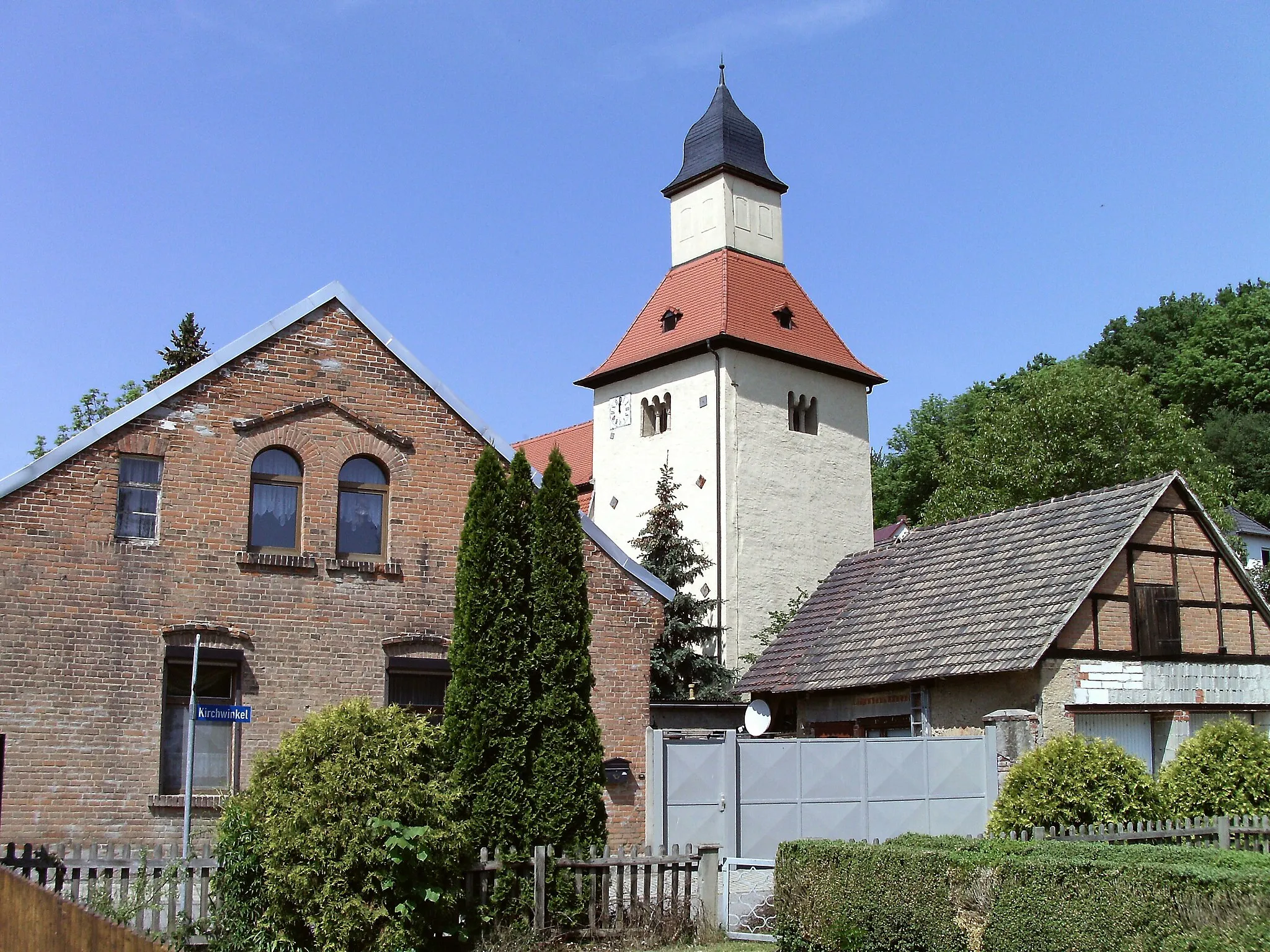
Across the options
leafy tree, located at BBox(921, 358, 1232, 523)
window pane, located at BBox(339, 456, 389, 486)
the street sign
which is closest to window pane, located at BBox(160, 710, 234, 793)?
the street sign

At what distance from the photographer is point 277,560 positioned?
17.7 m

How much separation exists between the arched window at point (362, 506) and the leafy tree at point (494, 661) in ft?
14.0

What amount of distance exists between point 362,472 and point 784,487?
68.4 feet

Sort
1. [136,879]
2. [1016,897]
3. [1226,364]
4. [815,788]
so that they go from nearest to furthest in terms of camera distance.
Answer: [1016,897]
[136,879]
[815,788]
[1226,364]

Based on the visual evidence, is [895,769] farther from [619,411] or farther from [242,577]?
[619,411]

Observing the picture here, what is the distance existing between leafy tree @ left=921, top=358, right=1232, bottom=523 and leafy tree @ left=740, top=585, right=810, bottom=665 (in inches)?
228

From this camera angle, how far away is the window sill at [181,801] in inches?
650

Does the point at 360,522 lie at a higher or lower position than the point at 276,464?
lower

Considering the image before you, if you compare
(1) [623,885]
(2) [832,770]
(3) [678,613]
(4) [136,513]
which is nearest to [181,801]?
(4) [136,513]

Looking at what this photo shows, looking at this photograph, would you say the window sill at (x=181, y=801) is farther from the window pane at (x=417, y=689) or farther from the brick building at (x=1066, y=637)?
the brick building at (x=1066, y=637)

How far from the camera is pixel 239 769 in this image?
17.0 metres

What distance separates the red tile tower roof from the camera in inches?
1799

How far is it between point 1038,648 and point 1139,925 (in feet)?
31.8

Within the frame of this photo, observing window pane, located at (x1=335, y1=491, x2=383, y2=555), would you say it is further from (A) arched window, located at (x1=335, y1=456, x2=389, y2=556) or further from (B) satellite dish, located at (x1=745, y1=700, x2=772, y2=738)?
(B) satellite dish, located at (x1=745, y1=700, x2=772, y2=738)
